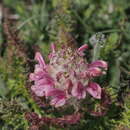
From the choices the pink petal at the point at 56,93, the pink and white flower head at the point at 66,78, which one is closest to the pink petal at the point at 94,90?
the pink and white flower head at the point at 66,78

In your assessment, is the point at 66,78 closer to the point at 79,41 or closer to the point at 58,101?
the point at 58,101

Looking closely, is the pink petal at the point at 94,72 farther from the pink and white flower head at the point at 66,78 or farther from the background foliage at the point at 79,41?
the background foliage at the point at 79,41

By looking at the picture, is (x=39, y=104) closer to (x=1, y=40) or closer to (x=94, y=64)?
(x=94, y=64)

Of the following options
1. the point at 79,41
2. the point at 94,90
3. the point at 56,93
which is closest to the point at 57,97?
the point at 56,93

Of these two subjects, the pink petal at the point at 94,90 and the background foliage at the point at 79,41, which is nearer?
the pink petal at the point at 94,90

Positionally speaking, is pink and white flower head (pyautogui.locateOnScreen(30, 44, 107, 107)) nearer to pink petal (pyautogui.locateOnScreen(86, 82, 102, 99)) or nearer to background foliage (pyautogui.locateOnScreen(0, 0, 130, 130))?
pink petal (pyautogui.locateOnScreen(86, 82, 102, 99))

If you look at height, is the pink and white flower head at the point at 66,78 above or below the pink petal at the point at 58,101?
above

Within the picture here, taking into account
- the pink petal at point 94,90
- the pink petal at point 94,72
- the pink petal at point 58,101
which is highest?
the pink petal at point 94,72
